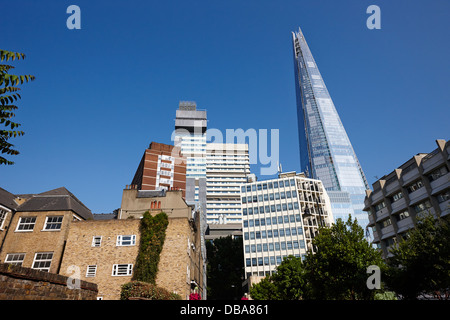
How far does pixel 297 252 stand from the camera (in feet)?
234

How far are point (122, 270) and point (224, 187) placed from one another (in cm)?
15354

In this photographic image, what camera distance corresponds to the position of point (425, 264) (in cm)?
2588

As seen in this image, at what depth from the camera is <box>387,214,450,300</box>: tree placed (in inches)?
973

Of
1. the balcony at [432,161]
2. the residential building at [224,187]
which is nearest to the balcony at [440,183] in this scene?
the balcony at [432,161]

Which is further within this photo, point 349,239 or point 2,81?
point 349,239

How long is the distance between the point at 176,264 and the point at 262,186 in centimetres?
5533

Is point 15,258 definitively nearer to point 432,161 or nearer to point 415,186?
point 432,161

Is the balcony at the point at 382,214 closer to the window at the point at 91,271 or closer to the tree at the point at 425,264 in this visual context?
the tree at the point at 425,264

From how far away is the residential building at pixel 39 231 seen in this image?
30.1 meters

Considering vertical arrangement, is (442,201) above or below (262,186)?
below

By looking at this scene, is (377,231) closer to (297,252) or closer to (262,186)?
(297,252)

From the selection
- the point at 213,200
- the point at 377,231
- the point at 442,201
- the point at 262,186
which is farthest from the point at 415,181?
the point at 213,200

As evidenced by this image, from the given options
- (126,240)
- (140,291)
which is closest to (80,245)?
(126,240)

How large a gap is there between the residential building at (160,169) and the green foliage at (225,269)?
40241mm
